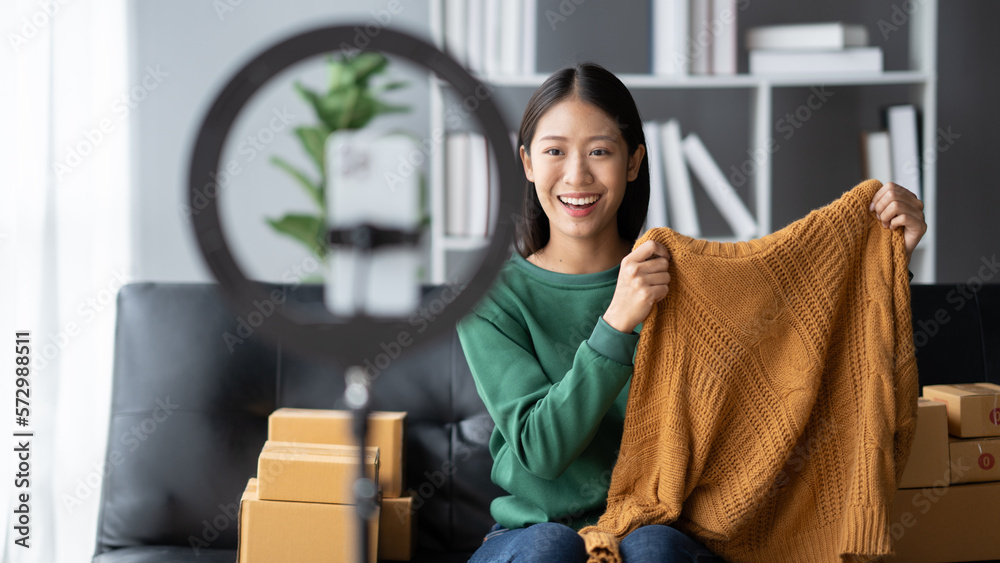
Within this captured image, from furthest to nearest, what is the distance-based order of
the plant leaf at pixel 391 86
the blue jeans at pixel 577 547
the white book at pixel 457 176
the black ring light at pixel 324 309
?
the blue jeans at pixel 577 547 < the white book at pixel 457 176 < the plant leaf at pixel 391 86 < the black ring light at pixel 324 309

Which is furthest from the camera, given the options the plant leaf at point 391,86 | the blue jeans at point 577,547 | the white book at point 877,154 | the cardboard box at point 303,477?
the white book at point 877,154

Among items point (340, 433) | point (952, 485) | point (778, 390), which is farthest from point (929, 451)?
point (340, 433)

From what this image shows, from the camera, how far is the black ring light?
272mm

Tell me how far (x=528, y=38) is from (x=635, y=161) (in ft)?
2.55

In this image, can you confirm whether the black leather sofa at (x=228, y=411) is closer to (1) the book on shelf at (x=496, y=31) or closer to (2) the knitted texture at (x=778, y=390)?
(2) the knitted texture at (x=778, y=390)

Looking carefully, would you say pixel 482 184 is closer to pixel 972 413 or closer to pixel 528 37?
pixel 972 413

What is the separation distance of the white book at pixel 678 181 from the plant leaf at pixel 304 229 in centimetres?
149

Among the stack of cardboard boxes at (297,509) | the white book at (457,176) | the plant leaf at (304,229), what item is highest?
the white book at (457,176)

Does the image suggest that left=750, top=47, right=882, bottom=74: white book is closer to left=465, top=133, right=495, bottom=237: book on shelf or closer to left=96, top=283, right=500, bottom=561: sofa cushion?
left=96, top=283, right=500, bottom=561: sofa cushion

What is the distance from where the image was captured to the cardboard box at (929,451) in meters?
1.14

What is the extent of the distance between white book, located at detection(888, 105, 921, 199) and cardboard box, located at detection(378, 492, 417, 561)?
1.47 meters

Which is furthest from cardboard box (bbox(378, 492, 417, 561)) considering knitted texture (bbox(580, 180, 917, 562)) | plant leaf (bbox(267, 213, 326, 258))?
plant leaf (bbox(267, 213, 326, 258))

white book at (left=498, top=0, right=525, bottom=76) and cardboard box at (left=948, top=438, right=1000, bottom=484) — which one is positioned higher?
white book at (left=498, top=0, right=525, bottom=76)

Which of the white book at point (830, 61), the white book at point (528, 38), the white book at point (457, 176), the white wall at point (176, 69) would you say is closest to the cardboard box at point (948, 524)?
the white book at point (457, 176)
